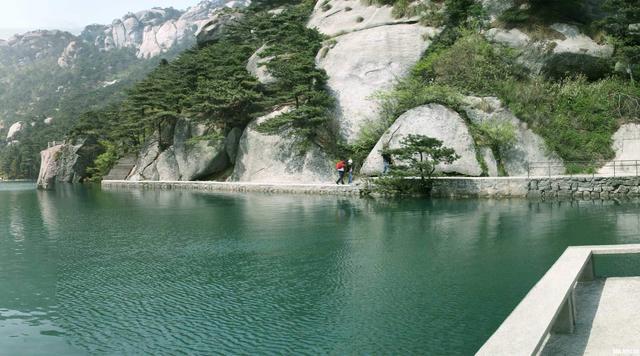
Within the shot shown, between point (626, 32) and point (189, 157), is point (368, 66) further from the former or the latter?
point (189, 157)

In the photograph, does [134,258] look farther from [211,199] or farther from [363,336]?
[211,199]

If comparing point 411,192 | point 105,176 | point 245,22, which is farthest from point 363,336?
point 105,176

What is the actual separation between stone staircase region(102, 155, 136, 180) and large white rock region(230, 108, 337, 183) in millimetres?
20735

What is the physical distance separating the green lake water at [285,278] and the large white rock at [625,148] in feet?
22.5

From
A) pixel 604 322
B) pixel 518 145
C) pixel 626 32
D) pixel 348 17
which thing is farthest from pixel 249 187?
pixel 604 322

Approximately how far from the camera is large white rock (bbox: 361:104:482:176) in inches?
1137

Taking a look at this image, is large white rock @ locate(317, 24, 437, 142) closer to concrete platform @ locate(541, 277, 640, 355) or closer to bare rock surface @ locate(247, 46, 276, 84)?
bare rock surface @ locate(247, 46, 276, 84)

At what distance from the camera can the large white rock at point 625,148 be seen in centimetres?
2825

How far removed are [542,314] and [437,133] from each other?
80.2ft

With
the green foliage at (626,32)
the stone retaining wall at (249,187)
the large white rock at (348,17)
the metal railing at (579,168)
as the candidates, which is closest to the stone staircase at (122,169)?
the stone retaining wall at (249,187)

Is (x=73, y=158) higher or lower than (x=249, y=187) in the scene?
higher

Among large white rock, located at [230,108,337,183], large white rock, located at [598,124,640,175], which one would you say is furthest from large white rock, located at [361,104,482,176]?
large white rock, located at [598,124,640,175]

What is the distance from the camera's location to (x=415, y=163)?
27156 millimetres

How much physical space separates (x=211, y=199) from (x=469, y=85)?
57.6 ft
